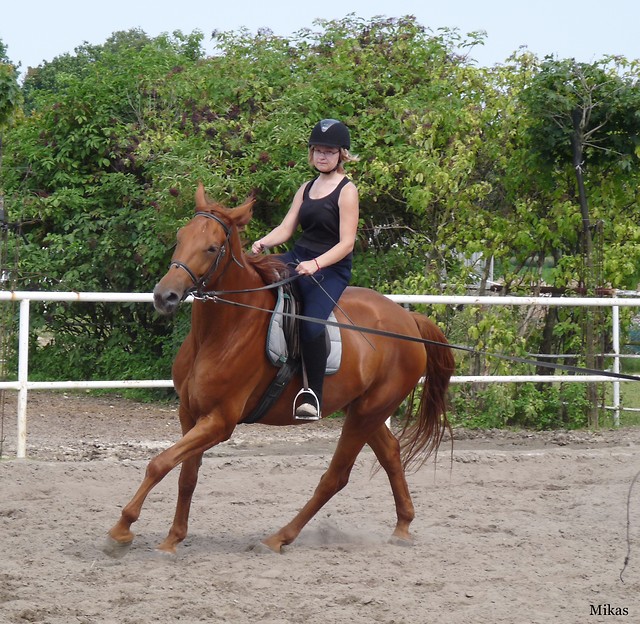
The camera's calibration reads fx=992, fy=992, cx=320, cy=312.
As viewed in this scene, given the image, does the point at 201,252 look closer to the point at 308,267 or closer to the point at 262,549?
the point at 308,267

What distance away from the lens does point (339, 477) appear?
5.95 m

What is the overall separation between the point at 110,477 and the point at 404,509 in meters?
2.45

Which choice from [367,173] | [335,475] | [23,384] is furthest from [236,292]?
[367,173]

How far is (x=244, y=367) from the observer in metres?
5.31

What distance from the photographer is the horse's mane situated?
5578 mm

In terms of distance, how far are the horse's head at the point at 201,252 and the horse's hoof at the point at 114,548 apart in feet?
4.31

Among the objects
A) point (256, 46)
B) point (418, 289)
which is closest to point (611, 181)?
point (418, 289)

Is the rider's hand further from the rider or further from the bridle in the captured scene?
the bridle

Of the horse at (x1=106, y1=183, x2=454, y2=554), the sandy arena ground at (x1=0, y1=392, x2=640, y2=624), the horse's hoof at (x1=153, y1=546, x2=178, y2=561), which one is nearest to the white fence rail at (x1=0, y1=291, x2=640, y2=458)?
the sandy arena ground at (x1=0, y1=392, x2=640, y2=624)

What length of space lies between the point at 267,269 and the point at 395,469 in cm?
160

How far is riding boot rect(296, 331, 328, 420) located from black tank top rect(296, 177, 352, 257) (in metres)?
0.56

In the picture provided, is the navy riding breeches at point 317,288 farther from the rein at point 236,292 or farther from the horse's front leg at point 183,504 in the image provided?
the horse's front leg at point 183,504

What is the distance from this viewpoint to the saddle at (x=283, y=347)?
5.45m

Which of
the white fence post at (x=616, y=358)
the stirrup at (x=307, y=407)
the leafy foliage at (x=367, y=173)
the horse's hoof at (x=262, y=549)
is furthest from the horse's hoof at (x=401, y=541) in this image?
the white fence post at (x=616, y=358)
